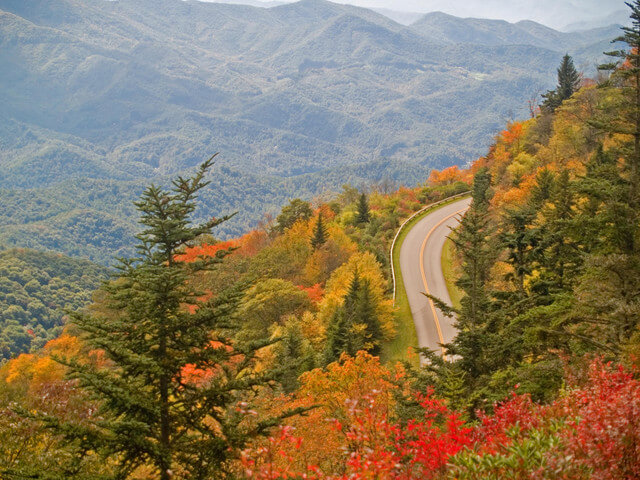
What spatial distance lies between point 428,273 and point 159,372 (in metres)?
46.0

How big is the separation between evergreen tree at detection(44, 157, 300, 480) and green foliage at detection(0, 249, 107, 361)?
129m

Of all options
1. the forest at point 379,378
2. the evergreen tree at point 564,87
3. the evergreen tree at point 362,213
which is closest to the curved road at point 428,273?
the forest at point 379,378

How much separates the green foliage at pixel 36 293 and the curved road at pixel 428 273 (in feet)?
341

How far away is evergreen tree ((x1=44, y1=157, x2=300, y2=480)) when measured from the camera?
9.75m

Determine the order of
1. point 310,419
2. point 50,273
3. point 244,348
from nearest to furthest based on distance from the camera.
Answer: point 244,348 → point 310,419 → point 50,273

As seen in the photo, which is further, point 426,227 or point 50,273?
point 50,273

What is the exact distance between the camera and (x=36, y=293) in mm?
154250

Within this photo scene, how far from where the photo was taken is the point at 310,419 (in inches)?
835

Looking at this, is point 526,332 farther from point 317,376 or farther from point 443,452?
point 317,376

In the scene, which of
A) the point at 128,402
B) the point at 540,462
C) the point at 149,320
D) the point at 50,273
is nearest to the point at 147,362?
the point at 128,402

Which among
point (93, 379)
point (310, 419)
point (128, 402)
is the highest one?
point (93, 379)

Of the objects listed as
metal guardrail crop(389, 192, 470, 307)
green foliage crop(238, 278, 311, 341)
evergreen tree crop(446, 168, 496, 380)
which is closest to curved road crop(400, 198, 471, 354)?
metal guardrail crop(389, 192, 470, 307)

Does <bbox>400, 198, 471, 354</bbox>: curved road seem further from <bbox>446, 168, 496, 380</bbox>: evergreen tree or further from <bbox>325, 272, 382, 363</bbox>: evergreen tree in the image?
<bbox>446, 168, 496, 380</bbox>: evergreen tree

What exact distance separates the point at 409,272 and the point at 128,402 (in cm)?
4645
